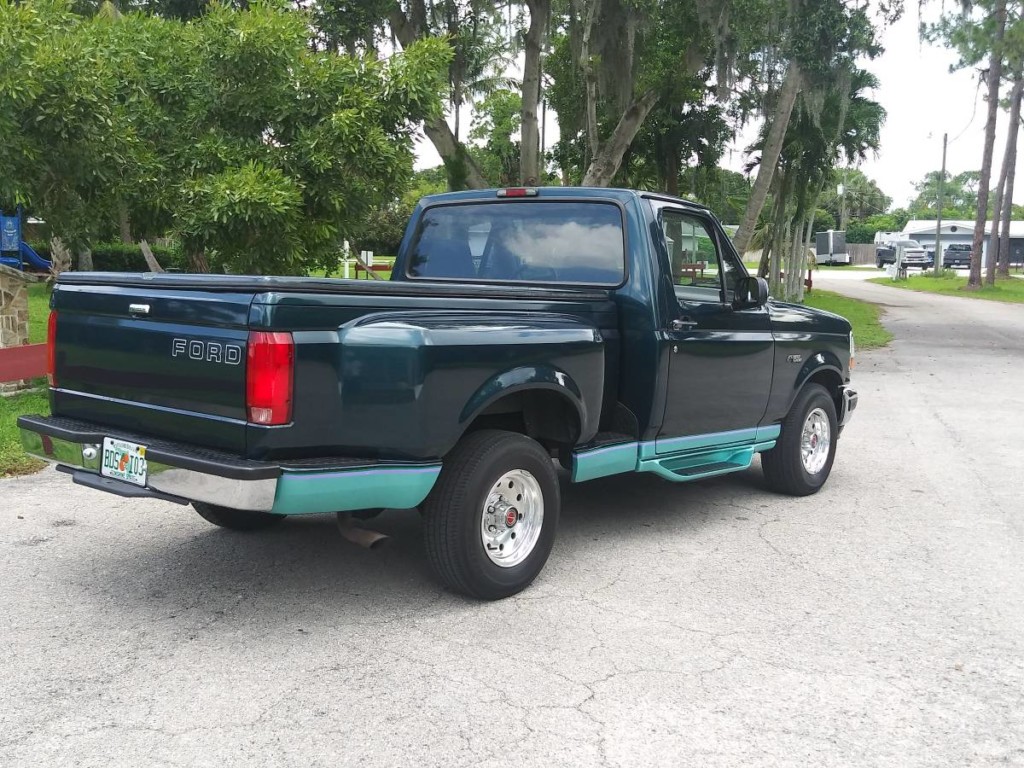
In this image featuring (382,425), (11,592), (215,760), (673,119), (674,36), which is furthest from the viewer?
(673,119)

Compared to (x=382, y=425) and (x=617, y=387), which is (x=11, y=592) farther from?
(x=617, y=387)

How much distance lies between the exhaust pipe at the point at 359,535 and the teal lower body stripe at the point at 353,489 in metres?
0.34

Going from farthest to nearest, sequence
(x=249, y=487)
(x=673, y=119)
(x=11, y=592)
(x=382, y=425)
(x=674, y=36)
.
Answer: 1. (x=673, y=119)
2. (x=674, y=36)
3. (x=11, y=592)
4. (x=382, y=425)
5. (x=249, y=487)

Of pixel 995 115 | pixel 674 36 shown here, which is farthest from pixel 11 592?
pixel 995 115

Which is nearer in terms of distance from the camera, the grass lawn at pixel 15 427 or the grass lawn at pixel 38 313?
the grass lawn at pixel 15 427

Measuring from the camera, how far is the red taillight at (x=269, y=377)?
380 cm

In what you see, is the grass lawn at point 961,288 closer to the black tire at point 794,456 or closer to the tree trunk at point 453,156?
the tree trunk at point 453,156

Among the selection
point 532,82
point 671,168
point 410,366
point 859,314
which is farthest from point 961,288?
point 410,366

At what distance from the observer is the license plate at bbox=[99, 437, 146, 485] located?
418 cm

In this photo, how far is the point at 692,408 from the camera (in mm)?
5797

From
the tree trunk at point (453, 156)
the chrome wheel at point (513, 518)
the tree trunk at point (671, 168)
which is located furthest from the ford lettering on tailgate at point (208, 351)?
the tree trunk at point (671, 168)

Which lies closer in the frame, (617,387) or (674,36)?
(617,387)

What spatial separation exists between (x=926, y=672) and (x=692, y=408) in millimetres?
2177

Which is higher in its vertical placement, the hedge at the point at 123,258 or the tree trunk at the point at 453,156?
the tree trunk at the point at 453,156
